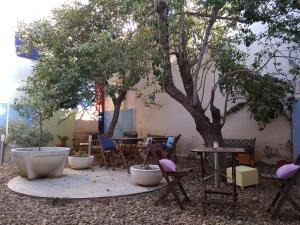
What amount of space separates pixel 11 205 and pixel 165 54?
3.80m

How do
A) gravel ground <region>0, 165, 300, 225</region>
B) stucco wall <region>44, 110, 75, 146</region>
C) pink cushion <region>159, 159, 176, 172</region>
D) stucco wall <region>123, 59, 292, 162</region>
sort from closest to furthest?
gravel ground <region>0, 165, 300, 225</region>, pink cushion <region>159, 159, 176, 172</region>, stucco wall <region>123, 59, 292, 162</region>, stucco wall <region>44, 110, 75, 146</region>

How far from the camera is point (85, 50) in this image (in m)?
7.20

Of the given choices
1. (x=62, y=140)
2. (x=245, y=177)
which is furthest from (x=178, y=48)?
(x=62, y=140)

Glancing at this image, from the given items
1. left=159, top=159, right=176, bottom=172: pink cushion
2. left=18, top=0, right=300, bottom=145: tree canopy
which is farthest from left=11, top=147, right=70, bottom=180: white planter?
left=159, top=159, right=176, bottom=172: pink cushion

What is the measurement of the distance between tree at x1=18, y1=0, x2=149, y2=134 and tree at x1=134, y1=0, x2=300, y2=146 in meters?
0.71

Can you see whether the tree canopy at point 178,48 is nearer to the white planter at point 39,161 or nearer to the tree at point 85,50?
the tree at point 85,50

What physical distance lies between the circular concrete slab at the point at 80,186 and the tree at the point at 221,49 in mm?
1959

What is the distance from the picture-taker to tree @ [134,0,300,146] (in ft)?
20.5

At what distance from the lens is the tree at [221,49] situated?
6.25 metres

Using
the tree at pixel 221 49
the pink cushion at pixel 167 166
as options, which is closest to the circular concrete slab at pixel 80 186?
the pink cushion at pixel 167 166

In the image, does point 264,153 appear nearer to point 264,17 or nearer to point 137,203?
point 264,17

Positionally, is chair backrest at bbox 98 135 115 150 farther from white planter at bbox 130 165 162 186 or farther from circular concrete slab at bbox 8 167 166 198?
white planter at bbox 130 165 162 186

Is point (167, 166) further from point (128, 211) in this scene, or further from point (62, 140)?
point (62, 140)

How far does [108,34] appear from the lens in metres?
6.56
